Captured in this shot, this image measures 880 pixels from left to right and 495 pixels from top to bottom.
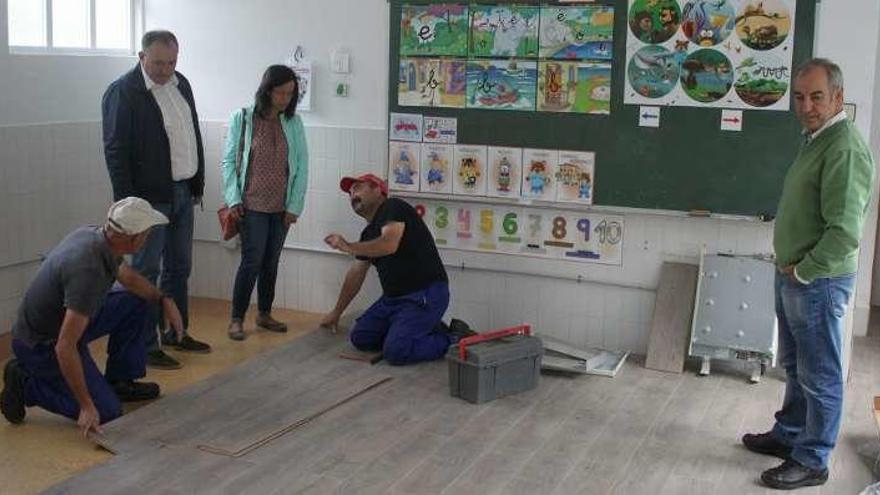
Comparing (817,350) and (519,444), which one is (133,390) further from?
(817,350)

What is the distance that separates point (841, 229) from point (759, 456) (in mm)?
1105

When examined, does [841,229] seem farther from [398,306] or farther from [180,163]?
[180,163]

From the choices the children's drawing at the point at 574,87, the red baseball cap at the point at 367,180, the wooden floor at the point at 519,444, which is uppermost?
the children's drawing at the point at 574,87

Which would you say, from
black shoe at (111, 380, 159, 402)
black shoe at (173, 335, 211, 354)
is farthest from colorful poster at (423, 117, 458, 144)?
black shoe at (111, 380, 159, 402)

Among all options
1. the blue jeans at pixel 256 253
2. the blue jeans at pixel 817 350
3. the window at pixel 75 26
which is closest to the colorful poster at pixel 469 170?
the blue jeans at pixel 256 253

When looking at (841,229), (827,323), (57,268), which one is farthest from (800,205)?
(57,268)

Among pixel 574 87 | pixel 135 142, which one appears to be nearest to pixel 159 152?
pixel 135 142

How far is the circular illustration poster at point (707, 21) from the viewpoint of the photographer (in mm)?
5039

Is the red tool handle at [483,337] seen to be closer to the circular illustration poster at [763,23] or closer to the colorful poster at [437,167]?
the colorful poster at [437,167]

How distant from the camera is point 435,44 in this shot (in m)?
5.68

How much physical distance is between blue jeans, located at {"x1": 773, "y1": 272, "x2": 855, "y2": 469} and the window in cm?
430

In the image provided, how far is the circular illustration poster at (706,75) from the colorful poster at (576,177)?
0.63 m

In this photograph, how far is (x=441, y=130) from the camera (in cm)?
574

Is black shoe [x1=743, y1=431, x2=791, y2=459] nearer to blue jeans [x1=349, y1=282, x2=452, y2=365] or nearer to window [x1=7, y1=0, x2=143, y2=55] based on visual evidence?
blue jeans [x1=349, y1=282, x2=452, y2=365]
